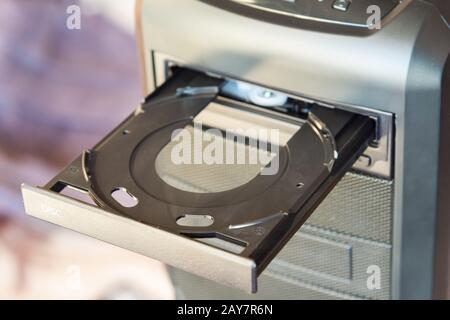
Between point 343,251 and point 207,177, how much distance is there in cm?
16

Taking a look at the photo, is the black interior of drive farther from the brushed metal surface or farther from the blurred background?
the blurred background

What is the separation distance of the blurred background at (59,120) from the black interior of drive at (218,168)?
0.24 meters

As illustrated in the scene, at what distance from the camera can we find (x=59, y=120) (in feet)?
3.54

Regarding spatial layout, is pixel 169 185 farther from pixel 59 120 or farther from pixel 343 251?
pixel 59 120

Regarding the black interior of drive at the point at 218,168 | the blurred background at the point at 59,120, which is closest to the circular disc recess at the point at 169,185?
the black interior of drive at the point at 218,168

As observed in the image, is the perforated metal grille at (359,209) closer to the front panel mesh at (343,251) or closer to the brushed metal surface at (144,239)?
the front panel mesh at (343,251)

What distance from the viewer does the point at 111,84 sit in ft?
3.48

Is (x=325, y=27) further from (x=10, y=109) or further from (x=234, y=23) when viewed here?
(x=10, y=109)

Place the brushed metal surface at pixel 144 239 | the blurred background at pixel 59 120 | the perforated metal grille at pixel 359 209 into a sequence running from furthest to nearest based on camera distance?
the blurred background at pixel 59 120, the perforated metal grille at pixel 359 209, the brushed metal surface at pixel 144 239

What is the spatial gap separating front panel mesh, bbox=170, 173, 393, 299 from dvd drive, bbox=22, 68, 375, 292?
0.20 feet

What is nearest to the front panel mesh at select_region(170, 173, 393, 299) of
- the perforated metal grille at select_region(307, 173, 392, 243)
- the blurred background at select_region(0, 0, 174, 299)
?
the perforated metal grille at select_region(307, 173, 392, 243)

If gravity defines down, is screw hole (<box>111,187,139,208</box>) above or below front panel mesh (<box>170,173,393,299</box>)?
above

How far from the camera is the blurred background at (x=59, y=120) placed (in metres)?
1.03

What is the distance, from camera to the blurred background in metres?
1.03
